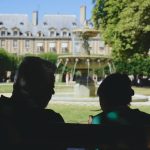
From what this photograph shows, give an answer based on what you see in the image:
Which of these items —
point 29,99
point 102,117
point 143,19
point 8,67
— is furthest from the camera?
point 8,67

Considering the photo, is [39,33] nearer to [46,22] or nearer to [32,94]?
[46,22]

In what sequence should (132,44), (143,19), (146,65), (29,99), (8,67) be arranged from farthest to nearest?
(8,67), (146,65), (132,44), (143,19), (29,99)

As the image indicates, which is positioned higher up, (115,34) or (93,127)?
(115,34)

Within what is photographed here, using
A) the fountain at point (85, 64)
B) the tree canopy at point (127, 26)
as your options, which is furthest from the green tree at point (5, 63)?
the fountain at point (85, 64)

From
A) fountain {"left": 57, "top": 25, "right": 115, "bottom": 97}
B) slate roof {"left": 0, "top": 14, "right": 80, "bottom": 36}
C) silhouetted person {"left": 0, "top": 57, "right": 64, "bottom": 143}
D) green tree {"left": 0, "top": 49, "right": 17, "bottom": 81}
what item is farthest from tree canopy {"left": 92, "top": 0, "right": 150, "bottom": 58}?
slate roof {"left": 0, "top": 14, "right": 80, "bottom": 36}

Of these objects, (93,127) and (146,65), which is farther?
(146,65)

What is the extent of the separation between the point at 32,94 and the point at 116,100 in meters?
0.88

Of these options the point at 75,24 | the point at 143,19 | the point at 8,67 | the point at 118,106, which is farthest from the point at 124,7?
the point at 75,24

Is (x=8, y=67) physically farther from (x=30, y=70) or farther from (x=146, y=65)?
(x=30, y=70)

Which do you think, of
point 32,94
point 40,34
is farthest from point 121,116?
point 40,34

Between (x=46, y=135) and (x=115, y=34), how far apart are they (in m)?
38.4

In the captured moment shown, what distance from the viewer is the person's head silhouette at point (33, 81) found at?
418 cm

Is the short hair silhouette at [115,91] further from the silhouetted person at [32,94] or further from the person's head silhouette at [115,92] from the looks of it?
the silhouetted person at [32,94]

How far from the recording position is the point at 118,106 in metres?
4.71
